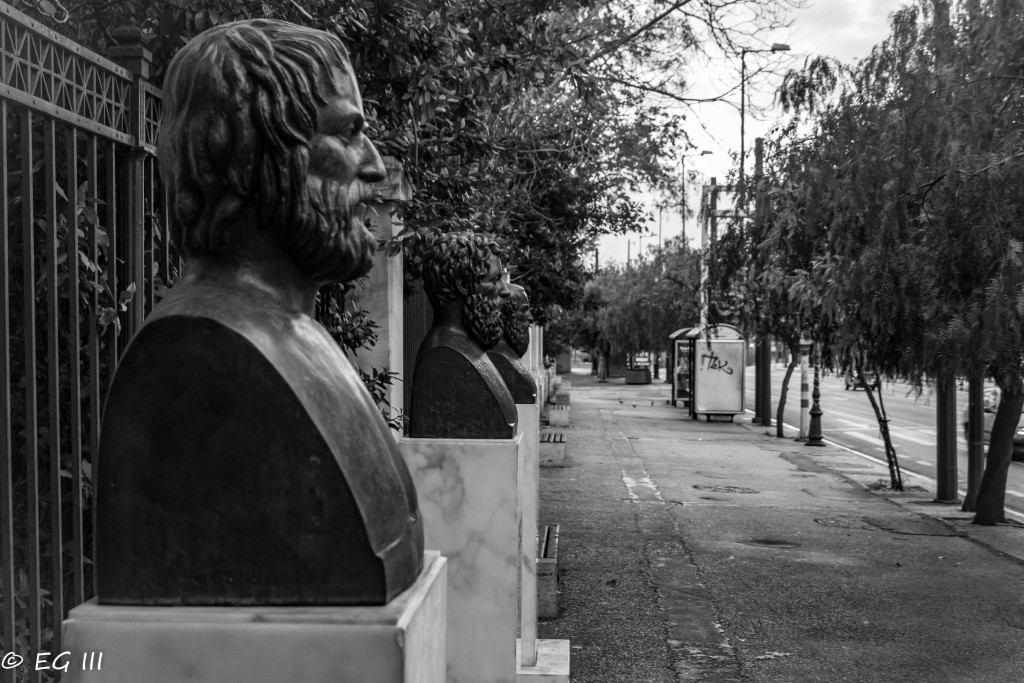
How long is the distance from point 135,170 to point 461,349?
1.86 m

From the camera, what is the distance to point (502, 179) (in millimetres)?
10898

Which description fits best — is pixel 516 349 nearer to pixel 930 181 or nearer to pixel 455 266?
pixel 455 266

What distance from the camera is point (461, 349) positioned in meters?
4.62

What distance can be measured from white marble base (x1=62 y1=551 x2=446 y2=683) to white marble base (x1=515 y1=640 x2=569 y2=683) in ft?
12.0

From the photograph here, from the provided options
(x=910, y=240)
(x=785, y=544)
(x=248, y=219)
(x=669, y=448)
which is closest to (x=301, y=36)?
(x=248, y=219)

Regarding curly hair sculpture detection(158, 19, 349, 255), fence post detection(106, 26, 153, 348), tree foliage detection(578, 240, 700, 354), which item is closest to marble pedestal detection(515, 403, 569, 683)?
fence post detection(106, 26, 153, 348)

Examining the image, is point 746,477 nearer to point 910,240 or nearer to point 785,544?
point 785,544

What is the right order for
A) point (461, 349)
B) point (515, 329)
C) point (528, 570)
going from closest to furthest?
point (461, 349)
point (528, 570)
point (515, 329)

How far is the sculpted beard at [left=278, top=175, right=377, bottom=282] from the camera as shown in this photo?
6.15ft

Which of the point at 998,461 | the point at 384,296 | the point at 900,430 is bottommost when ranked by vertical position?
the point at 900,430

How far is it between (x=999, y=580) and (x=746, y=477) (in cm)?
647

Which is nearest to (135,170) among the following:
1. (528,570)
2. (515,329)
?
(515,329)

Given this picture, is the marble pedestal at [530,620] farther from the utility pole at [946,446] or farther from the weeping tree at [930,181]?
the utility pole at [946,446]

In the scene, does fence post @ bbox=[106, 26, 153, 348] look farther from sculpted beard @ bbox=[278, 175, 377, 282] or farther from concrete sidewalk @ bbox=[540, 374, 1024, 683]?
concrete sidewalk @ bbox=[540, 374, 1024, 683]
